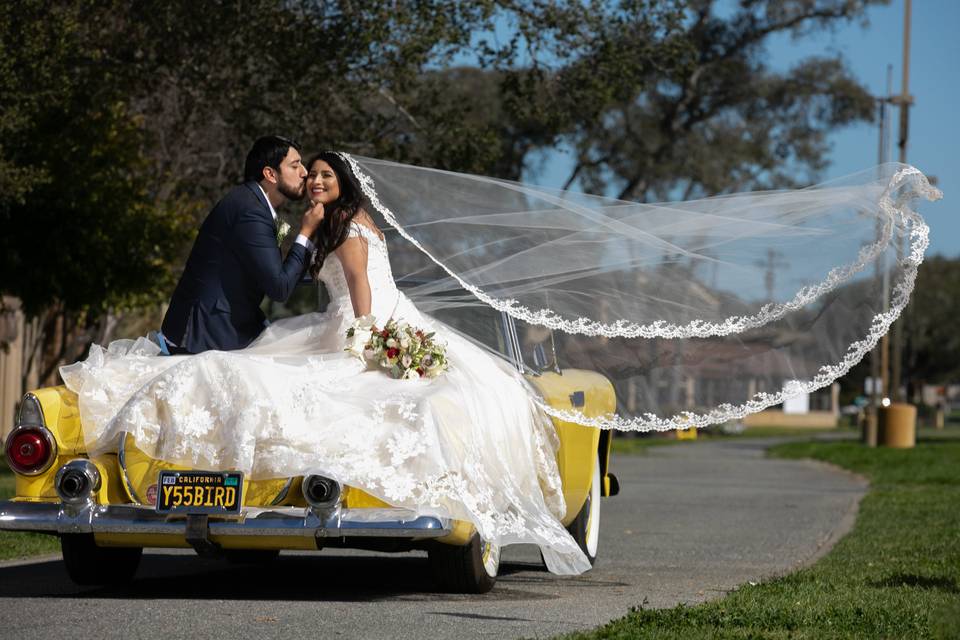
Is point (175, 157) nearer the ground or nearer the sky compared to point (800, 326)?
nearer the sky

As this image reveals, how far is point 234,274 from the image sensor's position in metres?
8.02

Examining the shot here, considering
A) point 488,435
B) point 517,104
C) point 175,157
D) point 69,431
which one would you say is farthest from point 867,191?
point 175,157

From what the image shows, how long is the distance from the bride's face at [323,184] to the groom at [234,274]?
98 mm

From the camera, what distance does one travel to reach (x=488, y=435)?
24.5 feet

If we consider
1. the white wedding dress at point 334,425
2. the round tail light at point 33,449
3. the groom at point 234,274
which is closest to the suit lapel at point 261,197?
the groom at point 234,274

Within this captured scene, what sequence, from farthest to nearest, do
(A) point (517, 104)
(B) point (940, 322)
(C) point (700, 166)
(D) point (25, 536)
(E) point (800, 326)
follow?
1. (B) point (940, 322)
2. (C) point (700, 166)
3. (A) point (517, 104)
4. (D) point (25, 536)
5. (E) point (800, 326)

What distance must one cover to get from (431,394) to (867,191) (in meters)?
2.85

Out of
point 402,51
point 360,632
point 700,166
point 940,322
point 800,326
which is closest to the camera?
point 360,632

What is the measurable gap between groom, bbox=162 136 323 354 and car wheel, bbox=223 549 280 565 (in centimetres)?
119

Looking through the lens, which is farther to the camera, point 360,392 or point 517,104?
point 517,104

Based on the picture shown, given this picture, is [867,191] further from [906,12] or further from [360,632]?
[906,12]

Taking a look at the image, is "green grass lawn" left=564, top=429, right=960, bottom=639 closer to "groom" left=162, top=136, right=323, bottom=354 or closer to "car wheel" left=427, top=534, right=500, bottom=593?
"car wheel" left=427, top=534, right=500, bottom=593

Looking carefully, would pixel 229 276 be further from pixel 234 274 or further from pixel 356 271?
pixel 356 271

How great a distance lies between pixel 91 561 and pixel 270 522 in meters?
1.66
